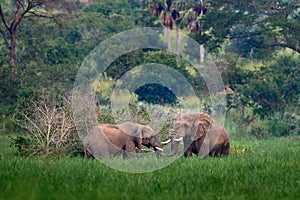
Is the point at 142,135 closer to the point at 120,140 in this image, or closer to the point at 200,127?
the point at 120,140

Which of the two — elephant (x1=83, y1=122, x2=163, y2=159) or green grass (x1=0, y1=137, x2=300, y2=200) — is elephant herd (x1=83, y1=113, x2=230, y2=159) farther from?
green grass (x1=0, y1=137, x2=300, y2=200)

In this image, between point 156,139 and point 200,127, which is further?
point 156,139

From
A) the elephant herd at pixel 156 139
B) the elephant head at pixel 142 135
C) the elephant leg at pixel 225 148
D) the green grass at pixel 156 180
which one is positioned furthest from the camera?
the elephant leg at pixel 225 148

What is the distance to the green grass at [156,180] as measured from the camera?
10.5 metres

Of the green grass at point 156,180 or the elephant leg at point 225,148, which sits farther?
the elephant leg at point 225,148

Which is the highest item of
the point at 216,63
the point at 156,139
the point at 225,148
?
the point at 216,63

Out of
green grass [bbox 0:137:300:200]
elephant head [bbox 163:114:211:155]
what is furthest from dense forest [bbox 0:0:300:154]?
green grass [bbox 0:137:300:200]

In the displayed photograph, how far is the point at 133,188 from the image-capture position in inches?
446

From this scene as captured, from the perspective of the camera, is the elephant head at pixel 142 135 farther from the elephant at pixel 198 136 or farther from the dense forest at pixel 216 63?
the dense forest at pixel 216 63

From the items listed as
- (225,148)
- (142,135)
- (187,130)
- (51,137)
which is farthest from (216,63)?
(51,137)

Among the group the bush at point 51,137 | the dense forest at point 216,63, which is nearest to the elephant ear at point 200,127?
the bush at point 51,137

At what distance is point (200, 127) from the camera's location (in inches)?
741

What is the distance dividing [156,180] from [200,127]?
21.5 ft

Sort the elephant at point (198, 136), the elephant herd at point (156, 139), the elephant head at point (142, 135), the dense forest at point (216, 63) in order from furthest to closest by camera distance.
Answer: the dense forest at point (216, 63), the elephant head at point (142, 135), the elephant at point (198, 136), the elephant herd at point (156, 139)
